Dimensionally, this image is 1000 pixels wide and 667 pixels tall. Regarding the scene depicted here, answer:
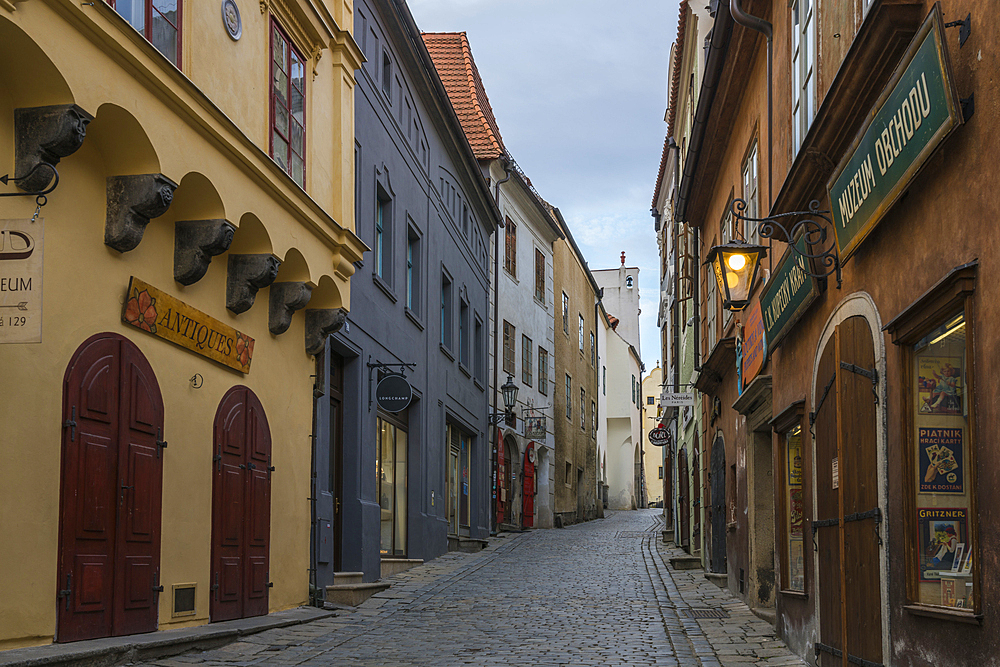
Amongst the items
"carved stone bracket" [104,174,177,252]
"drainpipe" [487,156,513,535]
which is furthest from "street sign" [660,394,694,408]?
"carved stone bracket" [104,174,177,252]

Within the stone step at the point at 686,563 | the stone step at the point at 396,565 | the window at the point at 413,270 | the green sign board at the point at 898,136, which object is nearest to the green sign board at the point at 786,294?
the green sign board at the point at 898,136

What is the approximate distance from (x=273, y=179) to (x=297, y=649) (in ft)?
15.4

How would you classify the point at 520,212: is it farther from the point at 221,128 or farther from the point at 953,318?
the point at 953,318

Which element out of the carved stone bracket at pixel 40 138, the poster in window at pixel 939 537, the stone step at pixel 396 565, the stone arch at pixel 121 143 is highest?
the stone arch at pixel 121 143

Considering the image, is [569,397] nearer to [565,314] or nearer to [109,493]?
[565,314]

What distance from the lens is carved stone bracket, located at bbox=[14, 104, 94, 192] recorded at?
7.38 metres

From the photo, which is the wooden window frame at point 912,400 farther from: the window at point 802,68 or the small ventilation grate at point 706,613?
the small ventilation grate at point 706,613

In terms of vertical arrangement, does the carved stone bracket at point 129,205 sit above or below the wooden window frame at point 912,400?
above

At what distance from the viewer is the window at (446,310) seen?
23.1 meters

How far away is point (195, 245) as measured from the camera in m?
9.91

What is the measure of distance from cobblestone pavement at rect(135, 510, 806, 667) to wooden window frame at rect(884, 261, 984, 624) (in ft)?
11.6

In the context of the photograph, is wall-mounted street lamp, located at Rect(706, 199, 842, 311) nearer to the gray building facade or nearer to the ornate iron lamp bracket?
the ornate iron lamp bracket

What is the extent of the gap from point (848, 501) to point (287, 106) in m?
7.75

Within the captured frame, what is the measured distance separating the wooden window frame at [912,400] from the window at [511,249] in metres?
25.5
